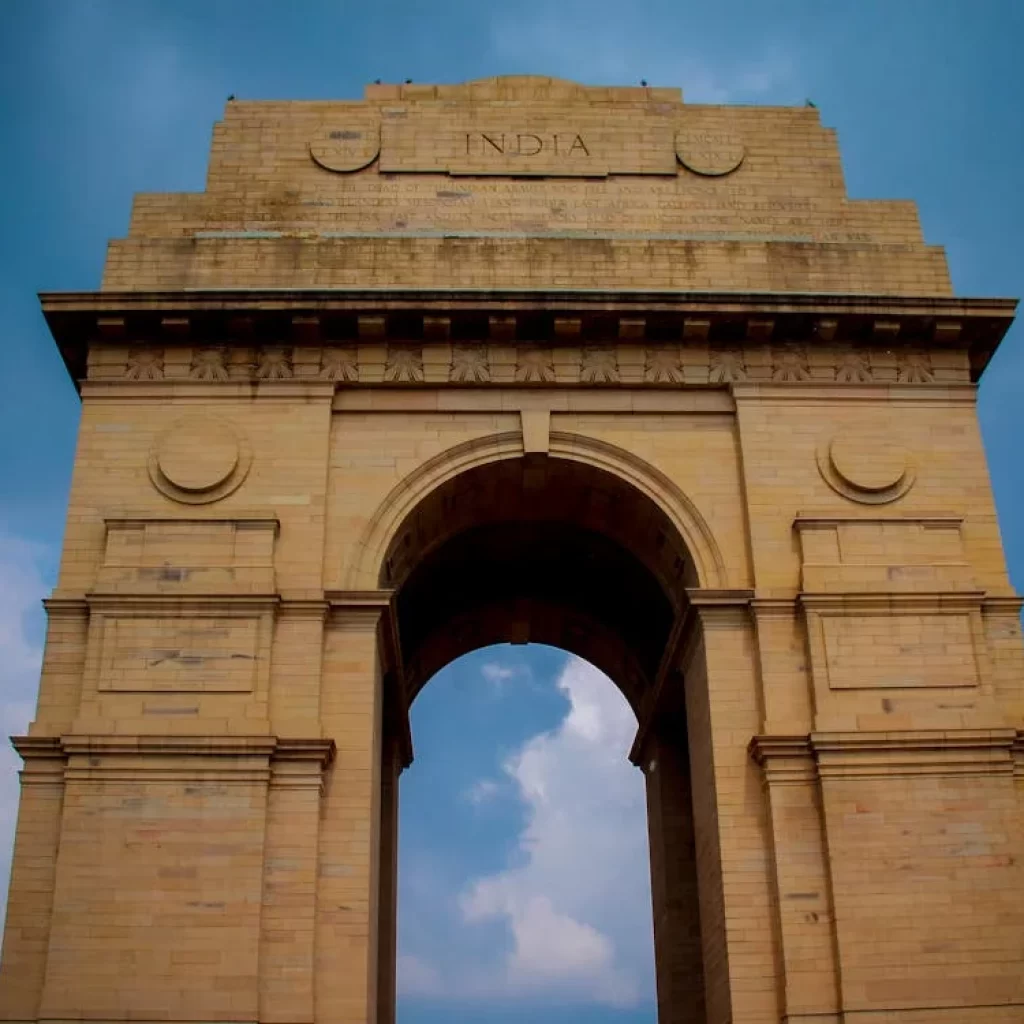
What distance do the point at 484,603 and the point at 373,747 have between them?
10.2m

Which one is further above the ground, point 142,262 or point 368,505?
point 142,262

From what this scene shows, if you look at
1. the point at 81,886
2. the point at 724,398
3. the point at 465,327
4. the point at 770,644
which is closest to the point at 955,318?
the point at 724,398

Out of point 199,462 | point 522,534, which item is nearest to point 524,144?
point 522,534

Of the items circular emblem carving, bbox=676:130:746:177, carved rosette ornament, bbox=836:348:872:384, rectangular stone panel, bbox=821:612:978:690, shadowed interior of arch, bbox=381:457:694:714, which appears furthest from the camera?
circular emblem carving, bbox=676:130:746:177

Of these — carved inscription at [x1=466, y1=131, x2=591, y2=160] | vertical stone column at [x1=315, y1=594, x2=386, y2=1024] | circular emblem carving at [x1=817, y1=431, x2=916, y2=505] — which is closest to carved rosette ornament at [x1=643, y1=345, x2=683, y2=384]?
circular emblem carving at [x1=817, y1=431, x2=916, y2=505]

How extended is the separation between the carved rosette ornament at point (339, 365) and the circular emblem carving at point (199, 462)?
1868mm

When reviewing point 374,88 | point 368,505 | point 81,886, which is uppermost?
A: point 374,88

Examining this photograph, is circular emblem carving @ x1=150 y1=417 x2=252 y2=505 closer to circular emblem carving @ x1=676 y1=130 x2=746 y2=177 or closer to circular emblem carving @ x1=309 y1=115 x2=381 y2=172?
circular emblem carving @ x1=309 y1=115 x2=381 y2=172

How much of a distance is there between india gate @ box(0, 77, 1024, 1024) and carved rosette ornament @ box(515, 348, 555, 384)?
51mm

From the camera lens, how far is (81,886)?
19.4m

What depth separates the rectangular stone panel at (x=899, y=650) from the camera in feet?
69.1

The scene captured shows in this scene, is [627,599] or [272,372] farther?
[627,599]

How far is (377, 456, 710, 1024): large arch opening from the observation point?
2381cm

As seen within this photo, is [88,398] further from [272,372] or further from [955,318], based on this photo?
[955,318]
